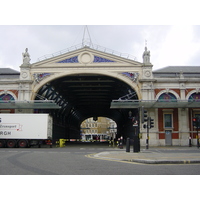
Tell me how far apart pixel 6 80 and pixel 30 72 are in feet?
11.9

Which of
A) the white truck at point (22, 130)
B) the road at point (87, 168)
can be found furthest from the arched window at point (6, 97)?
the road at point (87, 168)

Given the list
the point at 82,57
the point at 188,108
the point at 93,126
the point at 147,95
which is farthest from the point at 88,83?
the point at 93,126

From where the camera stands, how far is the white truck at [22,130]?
29219mm

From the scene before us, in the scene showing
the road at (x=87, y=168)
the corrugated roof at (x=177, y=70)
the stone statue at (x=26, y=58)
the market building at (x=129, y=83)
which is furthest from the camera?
the corrugated roof at (x=177, y=70)

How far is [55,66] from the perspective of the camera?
120ft

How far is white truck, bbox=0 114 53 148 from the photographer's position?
2922cm

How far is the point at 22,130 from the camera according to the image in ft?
95.9

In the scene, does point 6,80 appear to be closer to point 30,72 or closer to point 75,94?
point 30,72

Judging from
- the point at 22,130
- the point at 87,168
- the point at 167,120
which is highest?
the point at 167,120

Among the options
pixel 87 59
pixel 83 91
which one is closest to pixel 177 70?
pixel 87 59

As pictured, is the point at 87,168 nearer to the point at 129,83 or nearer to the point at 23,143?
the point at 23,143

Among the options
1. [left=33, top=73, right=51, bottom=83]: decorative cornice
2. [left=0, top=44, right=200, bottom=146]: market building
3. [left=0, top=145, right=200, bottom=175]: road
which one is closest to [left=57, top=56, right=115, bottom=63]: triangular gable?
[left=0, top=44, right=200, bottom=146]: market building

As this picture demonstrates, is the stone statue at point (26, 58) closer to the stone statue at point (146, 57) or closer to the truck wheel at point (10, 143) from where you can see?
Answer: the truck wheel at point (10, 143)

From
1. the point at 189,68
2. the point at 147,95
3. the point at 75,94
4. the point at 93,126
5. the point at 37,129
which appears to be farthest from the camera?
the point at 93,126
